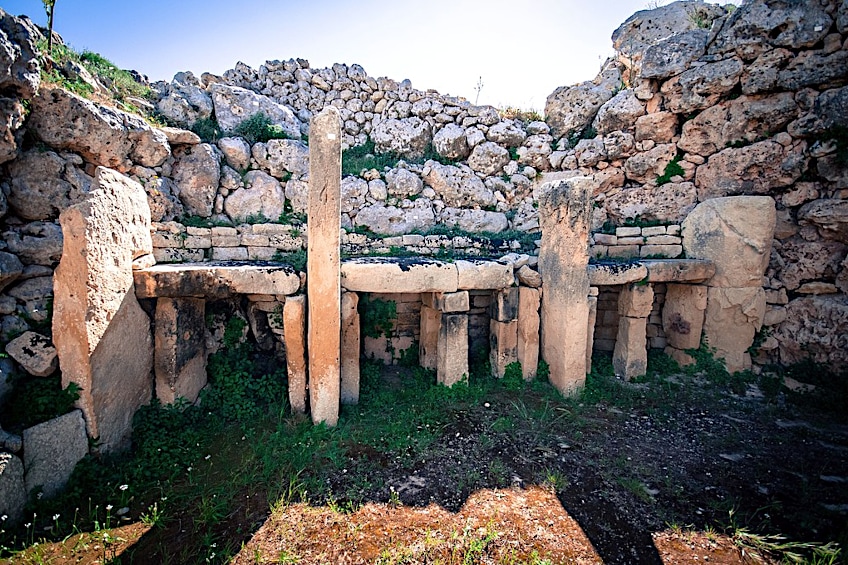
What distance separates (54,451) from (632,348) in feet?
25.4

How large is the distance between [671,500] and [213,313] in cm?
620

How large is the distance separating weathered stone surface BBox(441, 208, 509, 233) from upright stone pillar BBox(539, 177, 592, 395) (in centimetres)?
211

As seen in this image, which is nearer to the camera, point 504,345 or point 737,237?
point 504,345

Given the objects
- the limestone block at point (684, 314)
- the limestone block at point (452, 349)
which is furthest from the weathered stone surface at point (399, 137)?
the limestone block at point (684, 314)

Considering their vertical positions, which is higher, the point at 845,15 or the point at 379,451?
the point at 845,15

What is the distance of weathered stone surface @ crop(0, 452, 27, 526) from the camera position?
3070 mm

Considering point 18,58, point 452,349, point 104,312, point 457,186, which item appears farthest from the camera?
point 457,186

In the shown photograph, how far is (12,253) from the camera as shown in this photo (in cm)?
416

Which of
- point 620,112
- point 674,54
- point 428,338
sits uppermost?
point 674,54

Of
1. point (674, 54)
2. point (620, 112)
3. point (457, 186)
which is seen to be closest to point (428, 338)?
point (457, 186)

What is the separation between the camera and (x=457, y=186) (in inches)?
320

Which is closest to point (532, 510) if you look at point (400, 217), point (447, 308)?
point (447, 308)

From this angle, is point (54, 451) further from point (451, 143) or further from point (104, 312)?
point (451, 143)

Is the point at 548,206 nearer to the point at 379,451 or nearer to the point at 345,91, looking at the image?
the point at 379,451
